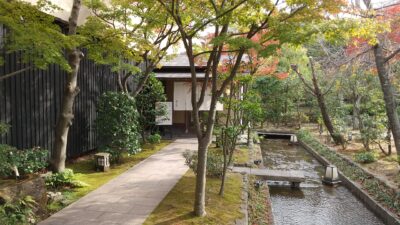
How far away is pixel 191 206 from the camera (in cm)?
696

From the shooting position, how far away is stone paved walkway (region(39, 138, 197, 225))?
609 cm

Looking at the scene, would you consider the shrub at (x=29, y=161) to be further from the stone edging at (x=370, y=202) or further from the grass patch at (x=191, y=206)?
the stone edging at (x=370, y=202)

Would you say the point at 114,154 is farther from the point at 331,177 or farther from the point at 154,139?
the point at 331,177

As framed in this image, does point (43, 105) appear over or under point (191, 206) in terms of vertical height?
over

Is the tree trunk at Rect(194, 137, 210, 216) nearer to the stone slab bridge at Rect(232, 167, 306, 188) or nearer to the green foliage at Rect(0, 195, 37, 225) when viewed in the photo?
the green foliage at Rect(0, 195, 37, 225)

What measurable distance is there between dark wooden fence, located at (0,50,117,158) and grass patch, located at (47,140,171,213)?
907 mm

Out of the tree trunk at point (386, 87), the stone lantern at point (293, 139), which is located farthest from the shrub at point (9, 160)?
the stone lantern at point (293, 139)

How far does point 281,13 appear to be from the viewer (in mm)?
6262

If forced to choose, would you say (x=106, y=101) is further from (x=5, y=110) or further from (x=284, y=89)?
(x=284, y=89)

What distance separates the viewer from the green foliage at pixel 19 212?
5.30 meters

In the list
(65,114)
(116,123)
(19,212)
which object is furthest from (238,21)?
(116,123)

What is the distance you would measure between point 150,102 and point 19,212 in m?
9.24

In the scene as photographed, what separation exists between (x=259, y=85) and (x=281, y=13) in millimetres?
19418

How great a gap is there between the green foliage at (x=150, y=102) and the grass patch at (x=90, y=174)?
170cm
